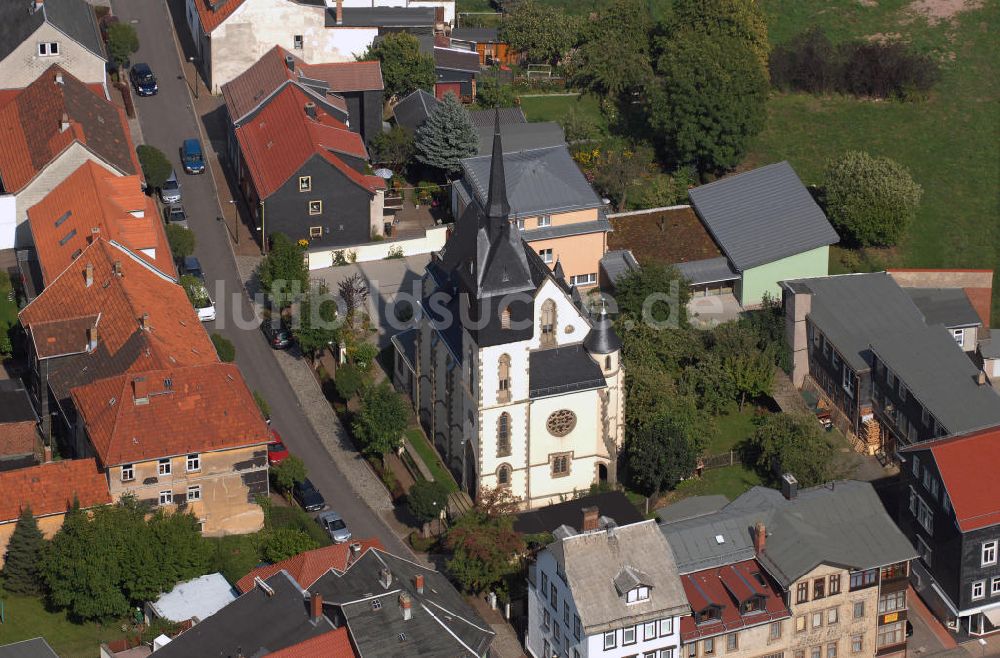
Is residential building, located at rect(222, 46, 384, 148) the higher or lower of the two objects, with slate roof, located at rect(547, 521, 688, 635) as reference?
higher

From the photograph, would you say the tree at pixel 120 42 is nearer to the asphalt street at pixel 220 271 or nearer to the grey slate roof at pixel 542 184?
the asphalt street at pixel 220 271

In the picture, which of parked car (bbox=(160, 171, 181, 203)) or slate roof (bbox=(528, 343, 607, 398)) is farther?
parked car (bbox=(160, 171, 181, 203))

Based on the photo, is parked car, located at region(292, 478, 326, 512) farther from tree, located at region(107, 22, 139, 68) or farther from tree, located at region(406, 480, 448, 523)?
tree, located at region(107, 22, 139, 68)

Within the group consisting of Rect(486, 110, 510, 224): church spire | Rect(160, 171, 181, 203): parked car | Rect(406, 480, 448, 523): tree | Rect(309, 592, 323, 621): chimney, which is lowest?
Rect(406, 480, 448, 523): tree

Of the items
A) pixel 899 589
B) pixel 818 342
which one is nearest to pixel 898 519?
pixel 899 589

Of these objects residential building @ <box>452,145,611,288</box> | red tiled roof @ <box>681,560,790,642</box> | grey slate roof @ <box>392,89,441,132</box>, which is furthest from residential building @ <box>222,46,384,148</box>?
red tiled roof @ <box>681,560,790,642</box>

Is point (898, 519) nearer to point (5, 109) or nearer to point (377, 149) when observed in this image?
point (377, 149)

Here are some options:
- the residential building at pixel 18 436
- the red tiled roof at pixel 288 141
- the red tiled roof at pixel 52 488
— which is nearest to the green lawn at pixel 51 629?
the red tiled roof at pixel 52 488
